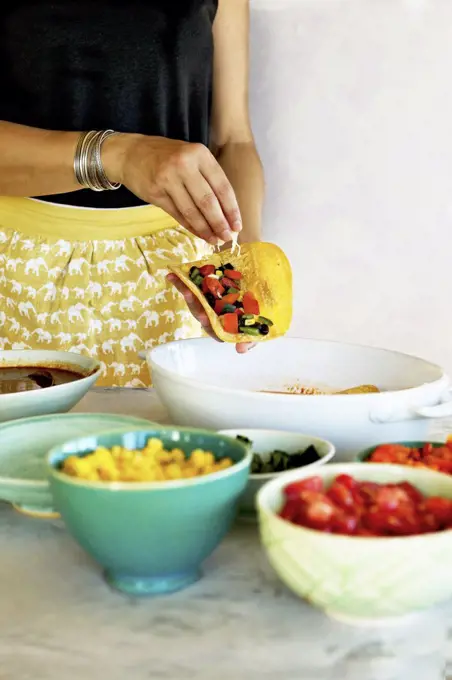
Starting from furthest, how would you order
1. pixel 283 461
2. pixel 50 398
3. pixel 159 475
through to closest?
pixel 50 398, pixel 283 461, pixel 159 475

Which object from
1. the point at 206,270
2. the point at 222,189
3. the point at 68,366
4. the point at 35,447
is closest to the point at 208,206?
the point at 222,189

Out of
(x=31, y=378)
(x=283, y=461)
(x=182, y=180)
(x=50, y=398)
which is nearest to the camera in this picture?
(x=283, y=461)

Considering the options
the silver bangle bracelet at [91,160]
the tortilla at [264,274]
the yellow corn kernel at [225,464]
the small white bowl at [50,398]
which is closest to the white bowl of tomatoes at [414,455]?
the yellow corn kernel at [225,464]

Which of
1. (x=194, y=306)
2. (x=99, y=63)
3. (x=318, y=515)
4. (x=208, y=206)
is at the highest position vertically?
(x=99, y=63)

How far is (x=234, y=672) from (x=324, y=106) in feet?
5.98

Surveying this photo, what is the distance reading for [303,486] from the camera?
69cm

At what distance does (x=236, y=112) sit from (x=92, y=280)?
1.99 feet

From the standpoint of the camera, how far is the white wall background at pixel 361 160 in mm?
2086

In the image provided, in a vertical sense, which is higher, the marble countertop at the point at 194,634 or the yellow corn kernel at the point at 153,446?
the yellow corn kernel at the point at 153,446

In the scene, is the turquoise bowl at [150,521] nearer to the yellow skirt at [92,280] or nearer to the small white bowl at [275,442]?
the small white bowl at [275,442]

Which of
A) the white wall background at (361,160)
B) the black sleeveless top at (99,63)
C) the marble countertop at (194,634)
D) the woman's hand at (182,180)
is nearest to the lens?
the marble countertop at (194,634)

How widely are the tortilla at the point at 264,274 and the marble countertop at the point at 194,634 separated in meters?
0.70

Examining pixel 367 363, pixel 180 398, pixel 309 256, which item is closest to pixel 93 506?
pixel 180 398

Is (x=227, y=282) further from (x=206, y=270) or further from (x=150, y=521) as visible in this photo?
(x=150, y=521)
